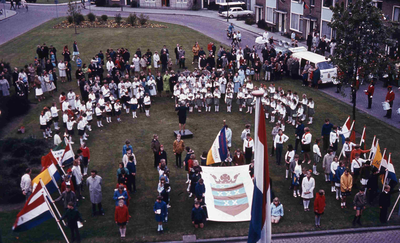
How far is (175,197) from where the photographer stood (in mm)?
18031

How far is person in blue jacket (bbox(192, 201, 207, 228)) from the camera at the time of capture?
1558 centimetres

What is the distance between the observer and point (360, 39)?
2192cm

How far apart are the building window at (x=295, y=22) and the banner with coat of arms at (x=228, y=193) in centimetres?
3126

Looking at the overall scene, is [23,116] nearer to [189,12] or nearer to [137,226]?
[137,226]

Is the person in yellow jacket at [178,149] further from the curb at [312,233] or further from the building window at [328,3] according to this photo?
the building window at [328,3]

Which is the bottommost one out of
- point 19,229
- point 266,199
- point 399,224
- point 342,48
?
point 399,224

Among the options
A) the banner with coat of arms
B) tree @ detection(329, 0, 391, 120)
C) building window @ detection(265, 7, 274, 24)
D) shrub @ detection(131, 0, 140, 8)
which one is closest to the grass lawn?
the banner with coat of arms

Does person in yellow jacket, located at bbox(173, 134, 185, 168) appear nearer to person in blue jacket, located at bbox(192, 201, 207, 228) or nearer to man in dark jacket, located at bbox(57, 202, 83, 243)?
person in blue jacket, located at bbox(192, 201, 207, 228)

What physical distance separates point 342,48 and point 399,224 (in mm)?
9828

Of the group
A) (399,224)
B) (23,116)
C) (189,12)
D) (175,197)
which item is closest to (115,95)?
(23,116)

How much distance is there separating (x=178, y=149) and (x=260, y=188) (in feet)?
34.2

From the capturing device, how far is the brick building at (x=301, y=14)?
35.3m

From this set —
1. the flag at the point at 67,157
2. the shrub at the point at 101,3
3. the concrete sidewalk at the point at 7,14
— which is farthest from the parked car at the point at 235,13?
the flag at the point at 67,157

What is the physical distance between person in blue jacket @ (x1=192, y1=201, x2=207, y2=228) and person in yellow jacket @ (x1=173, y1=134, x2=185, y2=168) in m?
4.67
